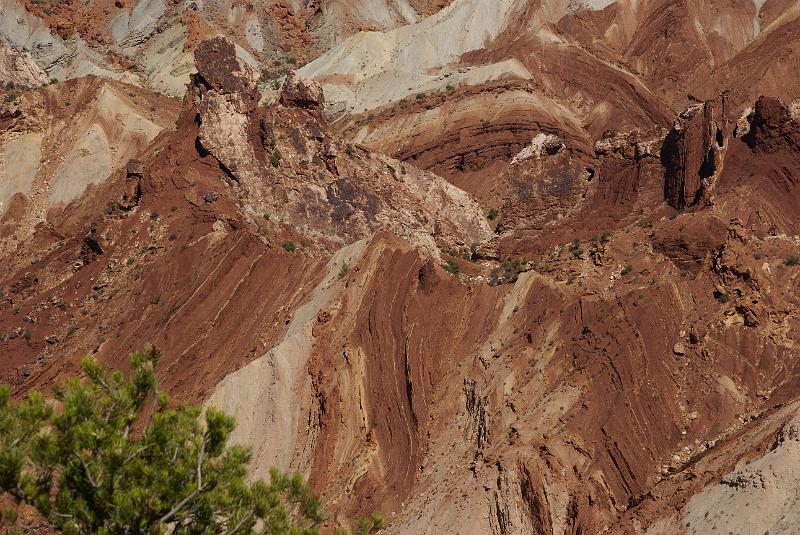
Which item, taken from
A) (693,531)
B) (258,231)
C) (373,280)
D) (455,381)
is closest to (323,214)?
(258,231)

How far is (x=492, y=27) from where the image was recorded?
7475 cm

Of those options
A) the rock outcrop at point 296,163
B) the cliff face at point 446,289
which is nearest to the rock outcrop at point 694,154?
the cliff face at point 446,289

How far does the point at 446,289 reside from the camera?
95.1ft

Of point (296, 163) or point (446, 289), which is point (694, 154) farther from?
point (296, 163)

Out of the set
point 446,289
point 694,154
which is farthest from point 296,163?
point 446,289

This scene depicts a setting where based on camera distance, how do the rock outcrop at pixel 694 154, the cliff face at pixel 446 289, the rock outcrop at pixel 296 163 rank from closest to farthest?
the cliff face at pixel 446 289
the rock outcrop at pixel 694 154
the rock outcrop at pixel 296 163

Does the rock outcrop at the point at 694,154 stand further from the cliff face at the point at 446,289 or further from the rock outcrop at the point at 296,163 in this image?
the rock outcrop at the point at 296,163

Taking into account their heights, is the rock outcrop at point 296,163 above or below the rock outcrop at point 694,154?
above

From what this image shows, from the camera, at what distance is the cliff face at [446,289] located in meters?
23.6

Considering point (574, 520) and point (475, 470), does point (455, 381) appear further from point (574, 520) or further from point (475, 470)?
point (574, 520)

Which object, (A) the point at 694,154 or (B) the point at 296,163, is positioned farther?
(B) the point at 296,163

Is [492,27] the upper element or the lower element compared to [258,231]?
upper

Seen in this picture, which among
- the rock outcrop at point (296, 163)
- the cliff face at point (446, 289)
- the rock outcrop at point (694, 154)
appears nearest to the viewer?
the cliff face at point (446, 289)

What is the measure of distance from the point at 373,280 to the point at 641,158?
14.8m
